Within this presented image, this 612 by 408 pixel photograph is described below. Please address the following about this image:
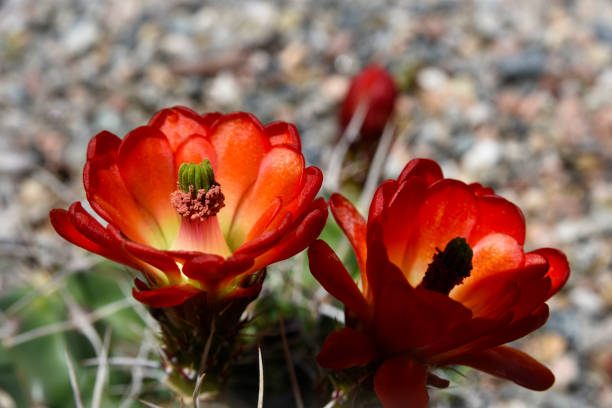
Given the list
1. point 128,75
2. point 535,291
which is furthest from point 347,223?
point 128,75

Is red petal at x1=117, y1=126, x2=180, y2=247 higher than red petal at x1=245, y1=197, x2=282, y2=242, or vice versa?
red petal at x1=117, y1=126, x2=180, y2=247

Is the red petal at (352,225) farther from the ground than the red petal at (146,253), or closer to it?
farther from the ground

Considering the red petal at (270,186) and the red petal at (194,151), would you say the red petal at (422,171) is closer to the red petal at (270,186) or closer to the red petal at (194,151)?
the red petal at (270,186)

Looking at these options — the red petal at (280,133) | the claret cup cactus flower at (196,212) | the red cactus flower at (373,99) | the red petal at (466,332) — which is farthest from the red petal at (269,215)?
the red cactus flower at (373,99)

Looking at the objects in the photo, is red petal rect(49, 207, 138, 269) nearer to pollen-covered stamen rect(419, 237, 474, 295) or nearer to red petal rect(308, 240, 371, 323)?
red petal rect(308, 240, 371, 323)

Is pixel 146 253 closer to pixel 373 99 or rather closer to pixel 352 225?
pixel 352 225

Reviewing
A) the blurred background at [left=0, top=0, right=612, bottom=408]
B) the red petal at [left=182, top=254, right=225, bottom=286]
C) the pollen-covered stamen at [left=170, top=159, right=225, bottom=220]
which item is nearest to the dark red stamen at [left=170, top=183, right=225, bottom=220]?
the pollen-covered stamen at [left=170, top=159, right=225, bottom=220]

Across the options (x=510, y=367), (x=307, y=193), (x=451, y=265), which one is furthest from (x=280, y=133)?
(x=510, y=367)
